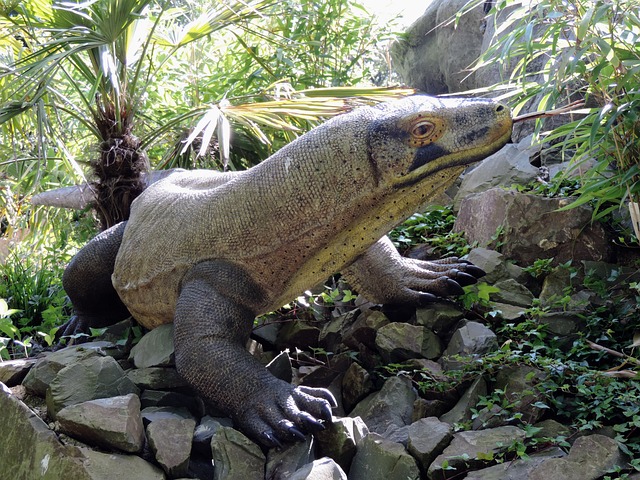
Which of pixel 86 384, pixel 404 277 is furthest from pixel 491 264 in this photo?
pixel 86 384

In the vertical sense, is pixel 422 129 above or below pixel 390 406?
above

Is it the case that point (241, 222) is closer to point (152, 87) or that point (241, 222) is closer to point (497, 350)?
point (497, 350)

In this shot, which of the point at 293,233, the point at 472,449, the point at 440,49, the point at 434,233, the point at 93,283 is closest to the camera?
the point at 472,449

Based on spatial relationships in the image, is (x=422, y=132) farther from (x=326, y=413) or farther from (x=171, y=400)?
(x=171, y=400)

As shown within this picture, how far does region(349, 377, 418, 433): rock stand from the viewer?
126 inches

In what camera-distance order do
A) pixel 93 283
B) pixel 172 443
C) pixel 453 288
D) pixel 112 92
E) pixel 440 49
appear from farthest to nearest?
1. pixel 440 49
2. pixel 112 92
3. pixel 93 283
4. pixel 453 288
5. pixel 172 443

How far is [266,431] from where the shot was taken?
9.43 feet

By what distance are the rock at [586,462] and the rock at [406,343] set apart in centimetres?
99

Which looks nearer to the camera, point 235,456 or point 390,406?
point 235,456

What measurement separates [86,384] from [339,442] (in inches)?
43.1

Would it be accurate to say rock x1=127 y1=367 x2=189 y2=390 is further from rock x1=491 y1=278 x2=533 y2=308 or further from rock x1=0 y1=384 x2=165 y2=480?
rock x1=491 y1=278 x2=533 y2=308

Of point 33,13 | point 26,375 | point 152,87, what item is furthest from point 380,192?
point 152,87

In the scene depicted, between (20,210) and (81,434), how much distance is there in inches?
235

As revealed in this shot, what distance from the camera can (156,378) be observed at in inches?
134
